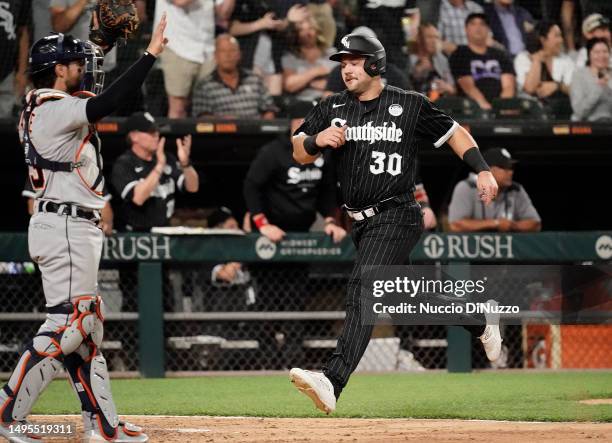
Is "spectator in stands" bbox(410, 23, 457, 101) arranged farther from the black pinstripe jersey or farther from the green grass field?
the black pinstripe jersey

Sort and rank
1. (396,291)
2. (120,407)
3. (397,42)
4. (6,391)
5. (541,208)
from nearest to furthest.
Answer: (6,391) < (396,291) < (120,407) < (397,42) < (541,208)

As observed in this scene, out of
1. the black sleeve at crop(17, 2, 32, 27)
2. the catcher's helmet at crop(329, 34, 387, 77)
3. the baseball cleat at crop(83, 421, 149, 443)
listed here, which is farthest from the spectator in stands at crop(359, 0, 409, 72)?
the baseball cleat at crop(83, 421, 149, 443)

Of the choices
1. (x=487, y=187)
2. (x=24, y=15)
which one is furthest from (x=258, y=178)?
(x=487, y=187)

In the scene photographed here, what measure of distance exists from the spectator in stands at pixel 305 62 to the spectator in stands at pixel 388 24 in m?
0.45

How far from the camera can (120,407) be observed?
6.36 m

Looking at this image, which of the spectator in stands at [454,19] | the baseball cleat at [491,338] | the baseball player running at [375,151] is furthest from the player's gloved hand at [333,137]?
the spectator in stands at [454,19]

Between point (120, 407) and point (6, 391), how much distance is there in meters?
1.81

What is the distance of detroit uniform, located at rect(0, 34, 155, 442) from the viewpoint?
4.57 m

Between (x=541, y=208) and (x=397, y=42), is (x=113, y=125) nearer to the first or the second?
(x=397, y=42)

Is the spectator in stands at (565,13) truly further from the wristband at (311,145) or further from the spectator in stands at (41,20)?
the wristband at (311,145)

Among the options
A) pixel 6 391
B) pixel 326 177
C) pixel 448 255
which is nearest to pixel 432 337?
pixel 448 255

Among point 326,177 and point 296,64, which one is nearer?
point 326,177

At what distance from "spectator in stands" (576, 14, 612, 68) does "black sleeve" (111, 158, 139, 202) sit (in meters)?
4.04

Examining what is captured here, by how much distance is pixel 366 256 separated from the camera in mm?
5039
